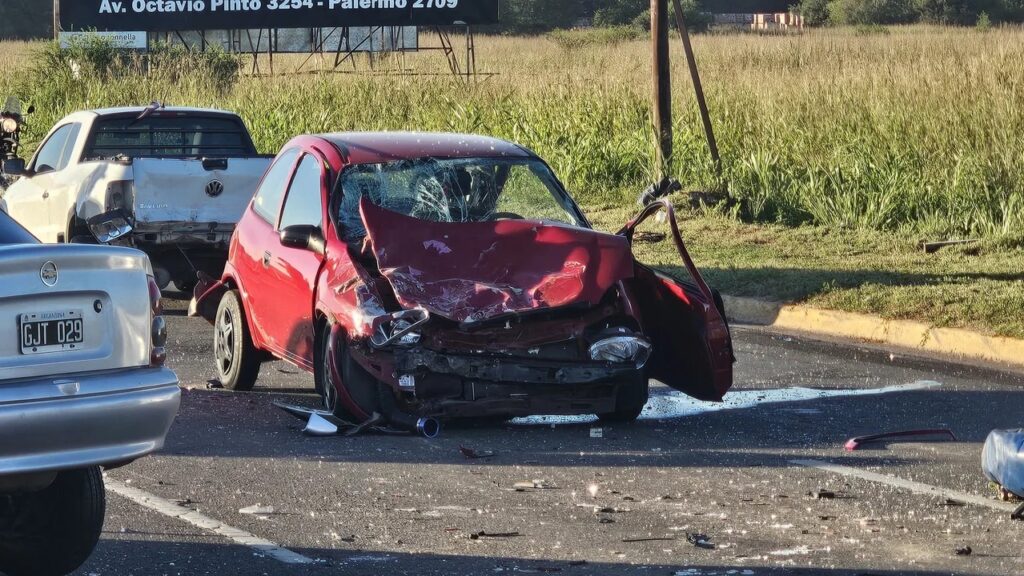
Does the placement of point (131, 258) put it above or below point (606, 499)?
above

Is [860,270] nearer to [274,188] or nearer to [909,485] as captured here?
[274,188]

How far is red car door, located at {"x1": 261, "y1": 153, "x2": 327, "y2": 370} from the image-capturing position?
9.00 meters

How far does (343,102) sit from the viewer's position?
85.3 feet

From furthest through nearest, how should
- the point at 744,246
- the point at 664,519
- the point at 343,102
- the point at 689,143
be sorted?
the point at 343,102
the point at 689,143
the point at 744,246
the point at 664,519

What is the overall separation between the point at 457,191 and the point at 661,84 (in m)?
9.29

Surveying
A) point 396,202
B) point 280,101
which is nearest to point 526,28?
point 280,101

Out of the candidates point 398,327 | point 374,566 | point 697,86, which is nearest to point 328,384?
point 398,327

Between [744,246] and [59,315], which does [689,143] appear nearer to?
[744,246]

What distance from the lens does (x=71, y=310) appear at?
5.46m

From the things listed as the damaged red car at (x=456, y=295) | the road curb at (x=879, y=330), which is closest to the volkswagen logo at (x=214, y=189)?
the damaged red car at (x=456, y=295)

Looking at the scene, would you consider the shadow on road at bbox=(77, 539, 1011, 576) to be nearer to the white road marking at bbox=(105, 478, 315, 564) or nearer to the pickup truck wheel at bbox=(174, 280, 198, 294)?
the white road marking at bbox=(105, 478, 315, 564)

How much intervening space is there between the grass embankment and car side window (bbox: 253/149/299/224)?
4.75m

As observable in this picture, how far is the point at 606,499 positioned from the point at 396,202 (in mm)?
2833

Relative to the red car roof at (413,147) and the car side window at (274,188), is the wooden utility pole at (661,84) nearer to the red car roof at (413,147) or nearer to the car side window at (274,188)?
the red car roof at (413,147)
